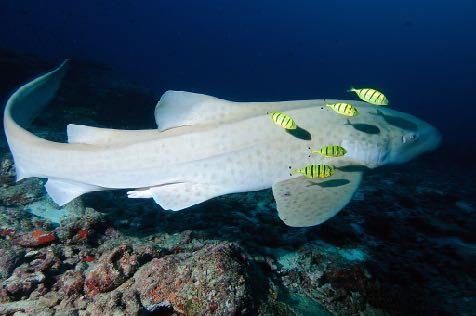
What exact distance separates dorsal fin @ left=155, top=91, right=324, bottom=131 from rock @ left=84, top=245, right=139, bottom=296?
1.54 meters

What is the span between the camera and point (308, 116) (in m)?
4.03

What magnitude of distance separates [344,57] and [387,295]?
617ft

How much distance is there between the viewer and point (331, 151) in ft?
12.6

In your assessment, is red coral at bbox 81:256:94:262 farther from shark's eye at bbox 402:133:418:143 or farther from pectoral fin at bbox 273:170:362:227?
shark's eye at bbox 402:133:418:143

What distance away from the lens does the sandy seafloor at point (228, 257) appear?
2.60 metres

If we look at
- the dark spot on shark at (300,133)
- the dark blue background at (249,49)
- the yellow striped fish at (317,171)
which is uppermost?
the dark blue background at (249,49)

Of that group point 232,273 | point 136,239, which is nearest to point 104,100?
point 136,239

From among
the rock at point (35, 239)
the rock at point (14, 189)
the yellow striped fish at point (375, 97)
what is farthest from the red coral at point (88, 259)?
the yellow striped fish at point (375, 97)

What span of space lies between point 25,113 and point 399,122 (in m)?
5.39

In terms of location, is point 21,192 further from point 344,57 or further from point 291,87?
point 344,57

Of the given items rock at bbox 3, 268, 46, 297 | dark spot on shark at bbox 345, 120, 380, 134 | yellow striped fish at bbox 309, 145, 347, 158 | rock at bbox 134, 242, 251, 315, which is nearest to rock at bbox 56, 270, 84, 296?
rock at bbox 3, 268, 46, 297

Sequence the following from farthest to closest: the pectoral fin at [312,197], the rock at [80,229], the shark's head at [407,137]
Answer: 1. the shark's head at [407,137]
2. the rock at [80,229]
3. the pectoral fin at [312,197]

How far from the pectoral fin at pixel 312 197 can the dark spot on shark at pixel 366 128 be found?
25.3 inches

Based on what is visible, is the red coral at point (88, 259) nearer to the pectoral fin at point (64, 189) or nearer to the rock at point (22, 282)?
the rock at point (22, 282)
